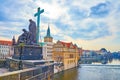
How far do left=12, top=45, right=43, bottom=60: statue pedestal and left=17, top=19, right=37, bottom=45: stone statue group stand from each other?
101 cm

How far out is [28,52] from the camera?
34.6 meters

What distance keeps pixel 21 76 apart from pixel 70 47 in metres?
61.3

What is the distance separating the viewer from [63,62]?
68.8 meters

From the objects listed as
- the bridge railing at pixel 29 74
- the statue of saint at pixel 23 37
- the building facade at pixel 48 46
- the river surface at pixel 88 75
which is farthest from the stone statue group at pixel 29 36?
the building facade at pixel 48 46

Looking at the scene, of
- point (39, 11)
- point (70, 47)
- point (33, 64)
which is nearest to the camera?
point (33, 64)

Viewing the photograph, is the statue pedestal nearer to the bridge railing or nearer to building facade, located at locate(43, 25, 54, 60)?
the bridge railing

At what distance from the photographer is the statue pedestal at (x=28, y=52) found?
1342 inches

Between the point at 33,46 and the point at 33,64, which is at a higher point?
the point at 33,46

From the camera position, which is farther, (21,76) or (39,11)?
(39,11)

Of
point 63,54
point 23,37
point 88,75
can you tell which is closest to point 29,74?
point 23,37

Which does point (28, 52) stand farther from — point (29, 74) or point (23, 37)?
point (29, 74)

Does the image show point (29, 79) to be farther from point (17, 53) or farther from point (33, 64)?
point (17, 53)

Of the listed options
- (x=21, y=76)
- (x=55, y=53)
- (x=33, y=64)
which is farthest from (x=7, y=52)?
(x=21, y=76)

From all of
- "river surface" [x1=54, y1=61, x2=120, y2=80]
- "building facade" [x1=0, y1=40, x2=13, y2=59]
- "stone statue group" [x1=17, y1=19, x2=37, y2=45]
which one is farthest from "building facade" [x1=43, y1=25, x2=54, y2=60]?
"stone statue group" [x1=17, y1=19, x2=37, y2=45]
